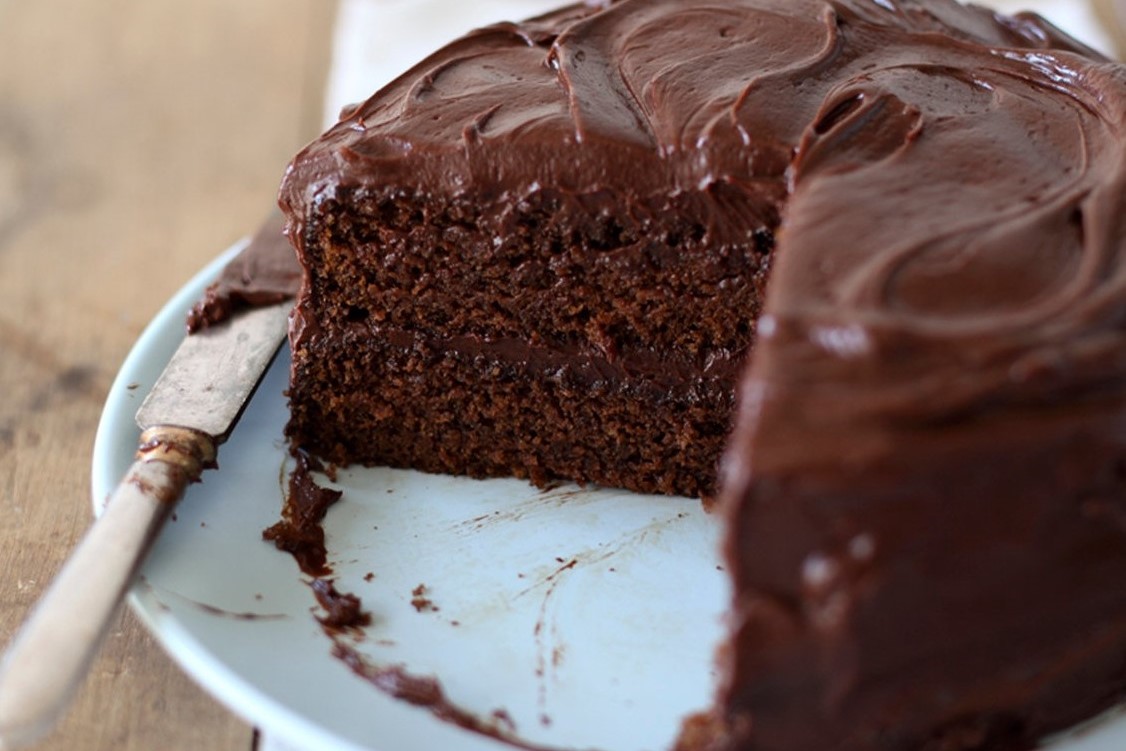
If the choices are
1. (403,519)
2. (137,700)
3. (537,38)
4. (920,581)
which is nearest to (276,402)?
(403,519)

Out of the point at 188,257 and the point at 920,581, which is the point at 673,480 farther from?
the point at 188,257

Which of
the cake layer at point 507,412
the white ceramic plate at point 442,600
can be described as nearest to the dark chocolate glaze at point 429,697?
the white ceramic plate at point 442,600

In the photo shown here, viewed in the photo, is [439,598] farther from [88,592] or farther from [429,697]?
[88,592]

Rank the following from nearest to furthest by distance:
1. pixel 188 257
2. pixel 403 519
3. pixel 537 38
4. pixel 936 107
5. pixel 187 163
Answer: pixel 936 107 < pixel 403 519 < pixel 537 38 < pixel 188 257 < pixel 187 163

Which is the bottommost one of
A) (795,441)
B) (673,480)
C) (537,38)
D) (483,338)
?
(673,480)

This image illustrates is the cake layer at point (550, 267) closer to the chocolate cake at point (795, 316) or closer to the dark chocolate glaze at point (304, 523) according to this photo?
the chocolate cake at point (795, 316)

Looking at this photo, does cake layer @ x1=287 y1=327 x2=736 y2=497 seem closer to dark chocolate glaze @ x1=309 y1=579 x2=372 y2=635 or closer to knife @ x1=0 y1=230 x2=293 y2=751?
knife @ x1=0 y1=230 x2=293 y2=751

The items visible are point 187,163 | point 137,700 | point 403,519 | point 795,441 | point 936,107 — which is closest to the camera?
point 795,441
